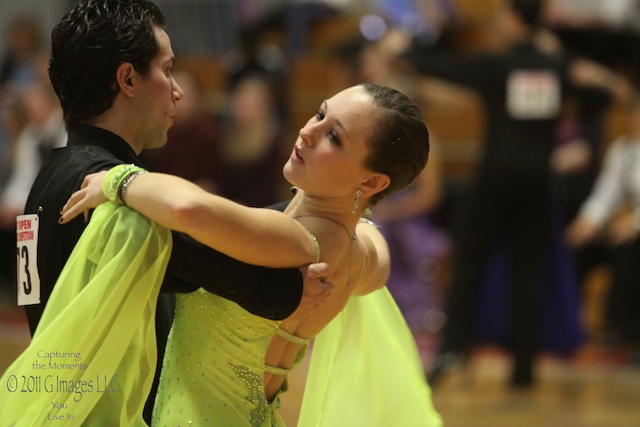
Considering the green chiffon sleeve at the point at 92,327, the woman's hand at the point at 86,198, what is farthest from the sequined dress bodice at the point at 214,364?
the woman's hand at the point at 86,198

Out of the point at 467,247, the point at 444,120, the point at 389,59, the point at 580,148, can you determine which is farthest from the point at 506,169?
the point at 444,120

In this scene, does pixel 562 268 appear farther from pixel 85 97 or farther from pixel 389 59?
pixel 85 97

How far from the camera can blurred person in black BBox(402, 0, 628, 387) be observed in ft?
19.7

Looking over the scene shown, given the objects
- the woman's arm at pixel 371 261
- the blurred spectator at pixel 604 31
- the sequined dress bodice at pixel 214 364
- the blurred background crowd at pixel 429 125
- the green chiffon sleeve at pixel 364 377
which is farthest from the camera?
the blurred spectator at pixel 604 31

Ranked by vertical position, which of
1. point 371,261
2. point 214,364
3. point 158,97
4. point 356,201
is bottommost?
point 214,364

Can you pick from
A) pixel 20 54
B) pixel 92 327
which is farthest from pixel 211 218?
pixel 20 54

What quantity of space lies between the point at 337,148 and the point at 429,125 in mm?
6084

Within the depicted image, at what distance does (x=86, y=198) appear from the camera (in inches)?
80.4

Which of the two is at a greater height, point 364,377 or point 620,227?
point 364,377

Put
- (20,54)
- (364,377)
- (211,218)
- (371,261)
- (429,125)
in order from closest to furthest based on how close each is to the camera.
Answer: (211,218) → (371,261) → (364,377) → (429,125) → (20,54)

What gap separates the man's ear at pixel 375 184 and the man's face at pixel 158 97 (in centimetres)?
48

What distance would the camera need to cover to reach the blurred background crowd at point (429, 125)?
20.8 ft

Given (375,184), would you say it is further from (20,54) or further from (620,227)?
(20,54)

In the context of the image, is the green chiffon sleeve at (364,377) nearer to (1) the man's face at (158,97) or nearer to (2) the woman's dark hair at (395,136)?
(2) the woman's dark hair at (395,136)
